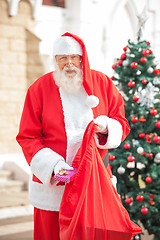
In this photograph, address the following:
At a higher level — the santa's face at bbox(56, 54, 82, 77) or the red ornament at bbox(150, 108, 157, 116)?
the santa's face at bbox(56, 54, 82, 77)

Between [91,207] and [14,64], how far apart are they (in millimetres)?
4856

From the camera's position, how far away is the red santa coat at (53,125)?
2096 millimetres

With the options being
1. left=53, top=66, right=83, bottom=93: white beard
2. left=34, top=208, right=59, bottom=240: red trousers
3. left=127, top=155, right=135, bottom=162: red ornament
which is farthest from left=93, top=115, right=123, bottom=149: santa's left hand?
left=127, top=155, right=135, bottom=162: red ornament

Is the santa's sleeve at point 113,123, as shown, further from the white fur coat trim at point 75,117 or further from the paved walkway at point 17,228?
the paved walkway at point 17,228

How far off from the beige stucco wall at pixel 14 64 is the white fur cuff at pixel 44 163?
14.4 ft

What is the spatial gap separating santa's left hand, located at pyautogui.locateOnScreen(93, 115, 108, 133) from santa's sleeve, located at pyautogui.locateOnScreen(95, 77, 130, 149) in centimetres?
1

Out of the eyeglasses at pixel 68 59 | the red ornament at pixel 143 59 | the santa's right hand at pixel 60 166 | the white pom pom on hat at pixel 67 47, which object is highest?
the red ornament at pixel 143 59

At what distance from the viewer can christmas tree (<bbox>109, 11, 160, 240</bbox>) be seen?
329 cm

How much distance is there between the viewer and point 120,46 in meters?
7.84

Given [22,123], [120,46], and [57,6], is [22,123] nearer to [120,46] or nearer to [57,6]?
[57,6]

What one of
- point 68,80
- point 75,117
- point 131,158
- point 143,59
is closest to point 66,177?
point 75,117

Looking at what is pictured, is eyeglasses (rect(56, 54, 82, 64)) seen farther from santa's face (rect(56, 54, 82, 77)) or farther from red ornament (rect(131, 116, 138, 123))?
red ornament (rect(131, 116, 138, 123))

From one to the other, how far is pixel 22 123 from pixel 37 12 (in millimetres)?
4867

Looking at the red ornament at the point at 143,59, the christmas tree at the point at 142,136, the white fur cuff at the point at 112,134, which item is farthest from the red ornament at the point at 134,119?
the white fur cuff at the point at 112,134
